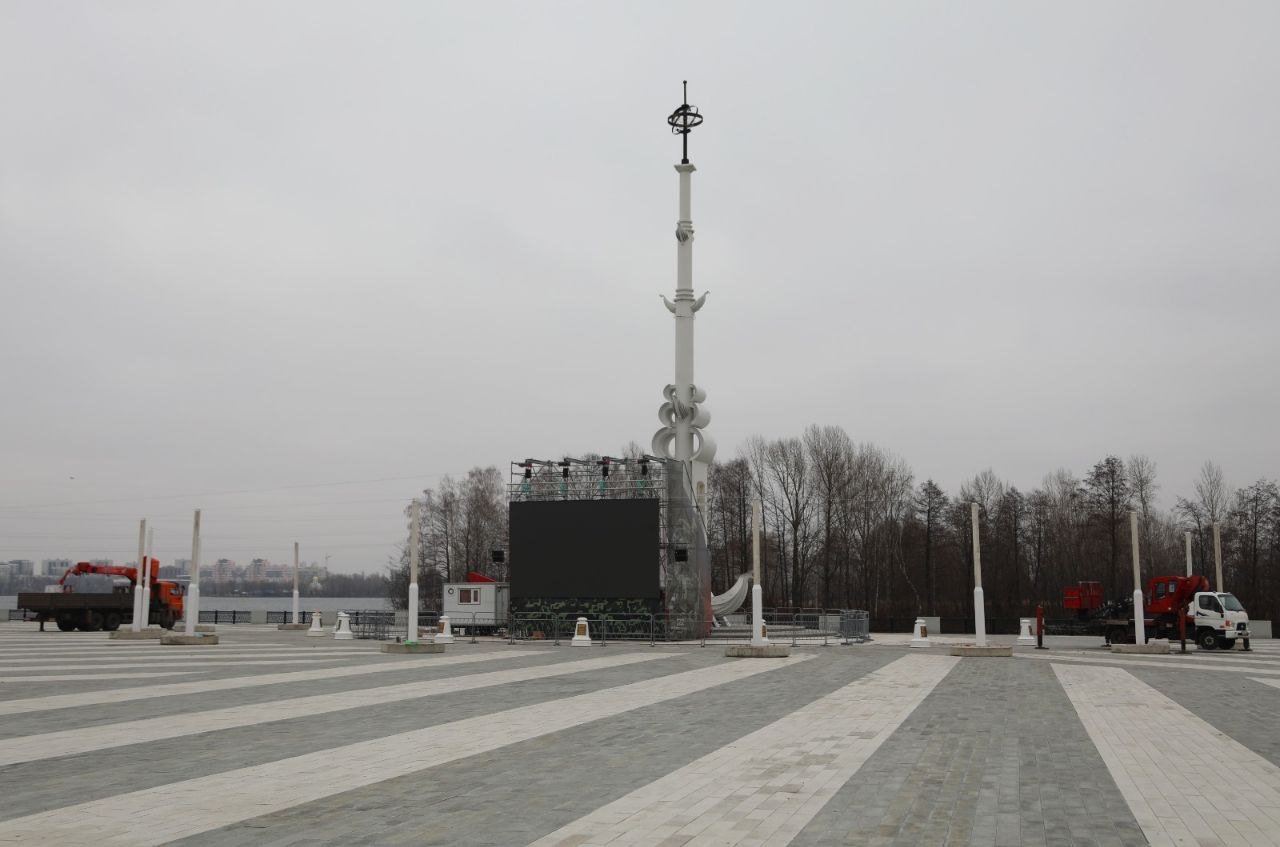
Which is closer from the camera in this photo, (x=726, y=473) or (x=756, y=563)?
(x=756, y=563)

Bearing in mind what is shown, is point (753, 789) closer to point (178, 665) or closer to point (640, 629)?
point (178, 665)

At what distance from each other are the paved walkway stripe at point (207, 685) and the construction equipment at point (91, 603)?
2154cm

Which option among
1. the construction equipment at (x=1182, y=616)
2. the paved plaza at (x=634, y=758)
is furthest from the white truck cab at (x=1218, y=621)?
the paved plaza at (x=634, y=758)

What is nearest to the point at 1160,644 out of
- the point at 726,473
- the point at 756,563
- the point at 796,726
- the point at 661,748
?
the point at 756,563

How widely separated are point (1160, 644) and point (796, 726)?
20737 millimetres

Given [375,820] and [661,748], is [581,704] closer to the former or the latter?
[661,748]

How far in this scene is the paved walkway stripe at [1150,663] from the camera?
2127 centimetres

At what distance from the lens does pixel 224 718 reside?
483 inches

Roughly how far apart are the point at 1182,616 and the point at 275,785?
27830mm

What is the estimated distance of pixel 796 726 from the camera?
11.8 m

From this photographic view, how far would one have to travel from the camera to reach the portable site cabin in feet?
133

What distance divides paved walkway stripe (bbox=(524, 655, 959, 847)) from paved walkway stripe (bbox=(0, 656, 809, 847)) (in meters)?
2.35

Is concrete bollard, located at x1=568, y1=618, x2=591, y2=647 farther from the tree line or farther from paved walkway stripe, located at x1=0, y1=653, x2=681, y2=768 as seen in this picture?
the tree line

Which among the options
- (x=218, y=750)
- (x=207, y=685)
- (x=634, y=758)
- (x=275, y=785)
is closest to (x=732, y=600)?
(x=207, y=685)
